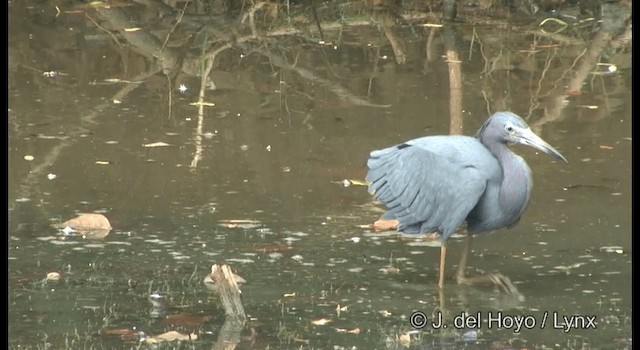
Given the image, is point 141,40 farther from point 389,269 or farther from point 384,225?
point 389,269

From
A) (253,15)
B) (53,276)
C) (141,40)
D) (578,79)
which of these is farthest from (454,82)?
(53,276)

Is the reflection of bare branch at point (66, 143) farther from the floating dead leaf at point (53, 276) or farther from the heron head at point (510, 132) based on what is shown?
the heron head at point (510, 132)

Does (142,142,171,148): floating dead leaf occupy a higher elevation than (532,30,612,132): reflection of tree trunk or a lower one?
lower

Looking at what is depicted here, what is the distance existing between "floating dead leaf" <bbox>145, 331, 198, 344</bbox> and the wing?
4.77 feet

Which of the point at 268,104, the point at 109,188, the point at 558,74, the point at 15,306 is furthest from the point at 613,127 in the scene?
the point at 15,306

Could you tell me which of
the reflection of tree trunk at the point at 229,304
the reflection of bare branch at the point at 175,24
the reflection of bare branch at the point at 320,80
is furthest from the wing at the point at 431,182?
the reflection of bare branch at the point at 175,24

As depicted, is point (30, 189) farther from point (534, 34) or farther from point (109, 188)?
point (534, 34)

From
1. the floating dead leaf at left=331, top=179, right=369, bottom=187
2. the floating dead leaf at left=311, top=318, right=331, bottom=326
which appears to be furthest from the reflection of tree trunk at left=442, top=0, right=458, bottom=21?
the floating dead leaf at left=311, top=318, right=331, bottom=326

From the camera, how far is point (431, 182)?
666 cm

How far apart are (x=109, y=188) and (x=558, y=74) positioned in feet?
13.6

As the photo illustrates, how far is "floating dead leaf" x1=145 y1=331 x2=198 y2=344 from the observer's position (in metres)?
5.72

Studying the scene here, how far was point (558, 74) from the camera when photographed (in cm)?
1062

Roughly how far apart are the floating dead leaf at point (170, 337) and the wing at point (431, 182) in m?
1.45

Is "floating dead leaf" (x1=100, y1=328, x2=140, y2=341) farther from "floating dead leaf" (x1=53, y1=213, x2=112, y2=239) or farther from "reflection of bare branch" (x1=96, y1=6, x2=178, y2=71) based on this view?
"reflection of bare branch" (x1=96, y1=6, x2=178, y2=71)
